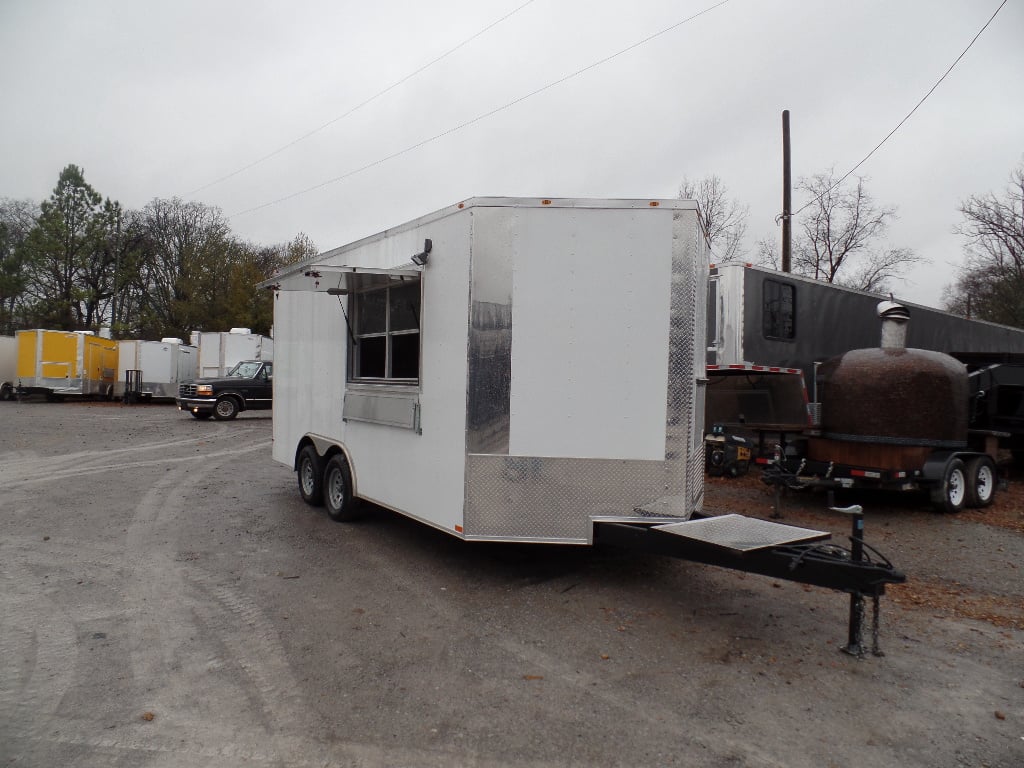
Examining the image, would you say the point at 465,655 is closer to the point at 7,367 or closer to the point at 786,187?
the point at 786,187

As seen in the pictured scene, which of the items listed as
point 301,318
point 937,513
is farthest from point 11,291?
point 937,513

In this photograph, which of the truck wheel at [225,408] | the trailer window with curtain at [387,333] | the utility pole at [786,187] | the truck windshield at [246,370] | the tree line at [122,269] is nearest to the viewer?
the trailer window with curtain at [387,333]

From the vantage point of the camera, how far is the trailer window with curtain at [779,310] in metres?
10.6

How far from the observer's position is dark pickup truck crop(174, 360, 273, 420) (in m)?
21.2

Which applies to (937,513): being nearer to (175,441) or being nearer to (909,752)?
(909,752)

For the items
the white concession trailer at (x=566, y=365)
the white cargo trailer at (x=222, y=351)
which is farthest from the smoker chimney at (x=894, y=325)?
the white cargo trailer at (x=222, y=351)

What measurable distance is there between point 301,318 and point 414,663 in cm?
529

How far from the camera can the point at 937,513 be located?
8.59 m

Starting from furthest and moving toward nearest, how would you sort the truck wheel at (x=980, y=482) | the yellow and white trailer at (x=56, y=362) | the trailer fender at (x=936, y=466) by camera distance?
the yellow and white trailer at (x=56, y=362), the truck wheel at (x=980, y=482), the trailer fender at (x=936, y=466)

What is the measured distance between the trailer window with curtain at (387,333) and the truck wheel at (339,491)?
105 cm

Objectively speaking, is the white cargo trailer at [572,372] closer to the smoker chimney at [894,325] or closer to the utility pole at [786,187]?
the smoker chimney at [894,325]

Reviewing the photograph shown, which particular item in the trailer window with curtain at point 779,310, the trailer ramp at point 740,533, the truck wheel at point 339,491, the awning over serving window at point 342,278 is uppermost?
the trailer window with curtain at point 779,310

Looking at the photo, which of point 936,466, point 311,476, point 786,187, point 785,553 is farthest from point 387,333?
point 786,187

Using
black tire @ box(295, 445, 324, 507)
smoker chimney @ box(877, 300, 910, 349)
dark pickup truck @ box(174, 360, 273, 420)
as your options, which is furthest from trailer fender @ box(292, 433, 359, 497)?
dark pickup truck @ box(174, 360, 273, 420)
